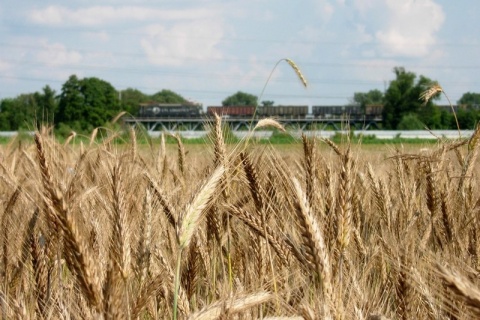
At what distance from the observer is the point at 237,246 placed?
3.04m

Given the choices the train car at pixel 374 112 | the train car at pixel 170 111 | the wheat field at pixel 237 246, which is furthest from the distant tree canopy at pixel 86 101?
the wheat field at pixel 237 246

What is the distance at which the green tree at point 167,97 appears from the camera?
12950 centimetres

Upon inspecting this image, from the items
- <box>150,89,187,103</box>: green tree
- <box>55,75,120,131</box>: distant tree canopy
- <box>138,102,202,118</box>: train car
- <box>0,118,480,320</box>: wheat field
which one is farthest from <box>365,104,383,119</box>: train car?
<box>0,118,480,320</box>: wheat field

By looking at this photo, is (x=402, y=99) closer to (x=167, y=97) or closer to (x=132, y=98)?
(x=132, y=98)

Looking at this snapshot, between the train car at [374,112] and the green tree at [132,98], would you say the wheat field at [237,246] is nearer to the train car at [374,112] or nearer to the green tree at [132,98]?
the train car at [374,112]

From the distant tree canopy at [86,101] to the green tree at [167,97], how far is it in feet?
134

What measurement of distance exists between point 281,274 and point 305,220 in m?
0.77

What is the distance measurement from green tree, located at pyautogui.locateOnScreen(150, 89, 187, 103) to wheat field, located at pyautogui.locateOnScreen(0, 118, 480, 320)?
414 ft

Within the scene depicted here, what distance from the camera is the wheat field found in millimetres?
1719

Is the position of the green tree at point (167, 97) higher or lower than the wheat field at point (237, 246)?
lower

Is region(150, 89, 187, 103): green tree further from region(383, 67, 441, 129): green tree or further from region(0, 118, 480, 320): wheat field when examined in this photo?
region(0, 118, 480, 320): wheat field

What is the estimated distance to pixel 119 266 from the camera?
174 cm

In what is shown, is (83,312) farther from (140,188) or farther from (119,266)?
(140,188)

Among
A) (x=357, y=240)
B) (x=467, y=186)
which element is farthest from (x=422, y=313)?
(x=467, y=186)
